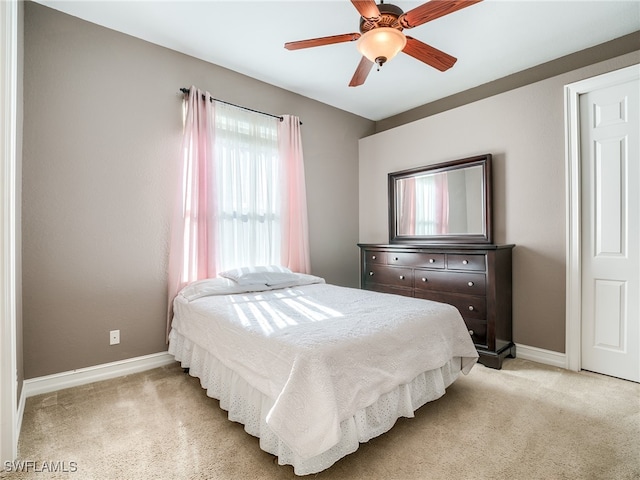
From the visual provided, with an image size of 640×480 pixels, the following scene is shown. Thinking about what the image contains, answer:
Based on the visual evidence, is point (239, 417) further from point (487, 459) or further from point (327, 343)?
point (487, 459)

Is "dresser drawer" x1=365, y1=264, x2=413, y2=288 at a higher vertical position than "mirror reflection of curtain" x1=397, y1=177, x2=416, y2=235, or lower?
lower

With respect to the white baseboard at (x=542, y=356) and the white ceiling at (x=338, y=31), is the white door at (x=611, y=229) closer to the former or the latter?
the white baseboard at (x=542, y=356)

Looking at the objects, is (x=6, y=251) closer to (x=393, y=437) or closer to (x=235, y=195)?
(x=235, y=195)

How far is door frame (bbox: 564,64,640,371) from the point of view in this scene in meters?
2.69

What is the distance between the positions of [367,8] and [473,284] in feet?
7.55

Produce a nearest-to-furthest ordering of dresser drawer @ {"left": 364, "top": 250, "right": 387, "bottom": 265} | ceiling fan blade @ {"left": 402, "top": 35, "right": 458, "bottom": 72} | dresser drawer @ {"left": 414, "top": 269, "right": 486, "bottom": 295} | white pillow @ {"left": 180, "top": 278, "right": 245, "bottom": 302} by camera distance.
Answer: ceiling fan blade @ {"left": 402, "top": 35, "right": 458, "bottom": 72} → white pillow @ {"left": 180, "top": 278, "right": 245, "bottom": 302} → dresser drawer @ {"left": 414, "top": 269, "right": 486, "bottom": 295} → dresser drawer @ {"left": 364, "top": 250, "right": 387, "bottom": 265}

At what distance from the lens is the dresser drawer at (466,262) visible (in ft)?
9.35

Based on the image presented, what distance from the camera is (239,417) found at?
6.00 feet

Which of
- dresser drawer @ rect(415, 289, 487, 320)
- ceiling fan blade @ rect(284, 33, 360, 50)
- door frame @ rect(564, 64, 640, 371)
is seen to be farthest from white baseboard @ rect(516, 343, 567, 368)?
ceiling fan blade @ rect(284, 33, 360, 50)

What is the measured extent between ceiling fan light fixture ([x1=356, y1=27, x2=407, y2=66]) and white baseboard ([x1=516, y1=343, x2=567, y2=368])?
109 inches

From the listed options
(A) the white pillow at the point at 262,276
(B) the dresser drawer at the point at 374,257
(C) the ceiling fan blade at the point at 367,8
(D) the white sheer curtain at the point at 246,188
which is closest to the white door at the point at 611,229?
(B) the dresser drawer at the point at 374,257

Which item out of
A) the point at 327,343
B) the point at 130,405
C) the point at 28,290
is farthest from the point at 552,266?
the point at 28,290

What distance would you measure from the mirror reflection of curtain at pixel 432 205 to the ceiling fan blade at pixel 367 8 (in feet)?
7.06

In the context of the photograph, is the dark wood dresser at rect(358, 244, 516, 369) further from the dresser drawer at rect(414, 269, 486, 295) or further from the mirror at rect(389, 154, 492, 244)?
the mirror at rect(389, 154, 492, 244)
